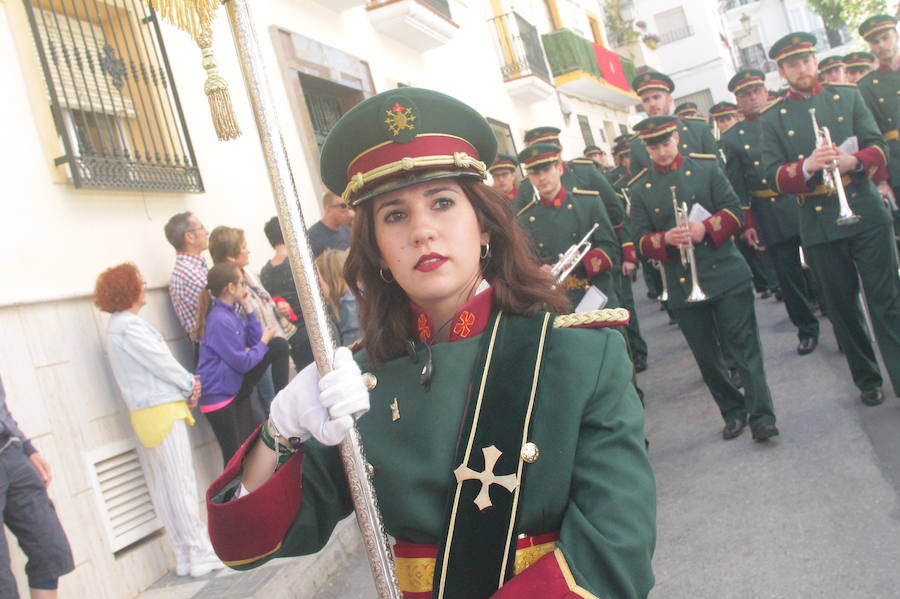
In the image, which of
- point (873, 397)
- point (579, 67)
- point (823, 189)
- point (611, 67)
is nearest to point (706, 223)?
point (823, 189)

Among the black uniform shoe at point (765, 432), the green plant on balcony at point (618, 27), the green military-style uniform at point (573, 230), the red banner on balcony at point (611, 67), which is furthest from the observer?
the green plant on balcony at point (618, 27)

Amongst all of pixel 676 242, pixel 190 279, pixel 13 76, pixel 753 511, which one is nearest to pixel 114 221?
pixel 190 279

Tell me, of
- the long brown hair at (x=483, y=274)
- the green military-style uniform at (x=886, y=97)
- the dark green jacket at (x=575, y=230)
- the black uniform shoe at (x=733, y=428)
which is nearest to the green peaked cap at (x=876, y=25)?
the green military-style uniform at (x=886, y=97)

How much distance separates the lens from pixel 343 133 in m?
2.34

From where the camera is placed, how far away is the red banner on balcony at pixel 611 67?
27.8 metres

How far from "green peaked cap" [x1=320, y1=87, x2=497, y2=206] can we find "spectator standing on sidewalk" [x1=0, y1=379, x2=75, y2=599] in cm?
302

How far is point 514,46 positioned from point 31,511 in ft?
53.4

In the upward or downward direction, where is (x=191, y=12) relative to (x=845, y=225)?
upward

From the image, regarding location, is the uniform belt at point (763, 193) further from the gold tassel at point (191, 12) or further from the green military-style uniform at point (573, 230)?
the gold tassel at point (191, 12)

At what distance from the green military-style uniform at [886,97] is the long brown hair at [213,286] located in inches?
207

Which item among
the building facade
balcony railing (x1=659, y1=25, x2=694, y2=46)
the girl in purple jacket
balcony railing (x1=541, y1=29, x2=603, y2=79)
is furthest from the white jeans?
balcony railing (x1=659, y1=25, x2=694, y2=46)

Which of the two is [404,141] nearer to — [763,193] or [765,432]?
[765,432]

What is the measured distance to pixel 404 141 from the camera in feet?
7.38

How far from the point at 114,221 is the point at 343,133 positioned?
4.87 meters
